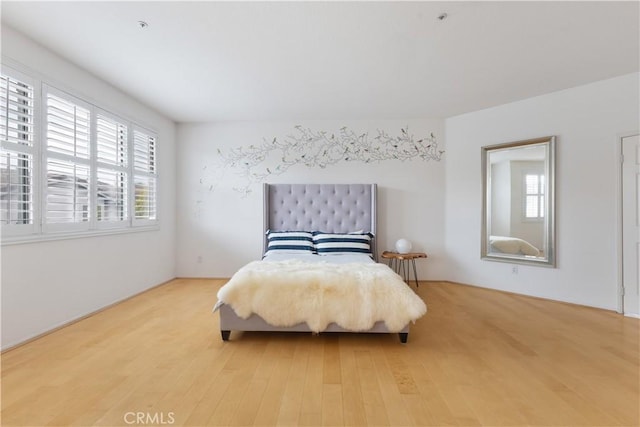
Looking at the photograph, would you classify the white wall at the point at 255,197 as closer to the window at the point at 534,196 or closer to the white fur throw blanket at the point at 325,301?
the window at the point at 534,196

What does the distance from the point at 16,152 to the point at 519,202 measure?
18.2 ft

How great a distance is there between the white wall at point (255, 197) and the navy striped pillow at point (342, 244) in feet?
1.82

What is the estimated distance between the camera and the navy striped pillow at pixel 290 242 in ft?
13.8

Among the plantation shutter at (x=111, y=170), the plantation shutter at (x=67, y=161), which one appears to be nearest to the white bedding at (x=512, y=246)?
the plantation shutter at (x=111, y=170)

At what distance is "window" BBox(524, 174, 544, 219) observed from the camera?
153 inches

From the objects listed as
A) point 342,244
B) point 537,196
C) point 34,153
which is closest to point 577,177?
point 537,196

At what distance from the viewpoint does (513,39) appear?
8.31ft

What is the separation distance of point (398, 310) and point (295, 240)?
7.01ft

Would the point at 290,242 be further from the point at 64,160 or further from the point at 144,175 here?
the point at 64,160

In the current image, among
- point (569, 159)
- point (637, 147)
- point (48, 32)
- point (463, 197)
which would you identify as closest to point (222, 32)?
point (48, 32)

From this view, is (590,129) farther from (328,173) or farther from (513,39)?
(328,173)

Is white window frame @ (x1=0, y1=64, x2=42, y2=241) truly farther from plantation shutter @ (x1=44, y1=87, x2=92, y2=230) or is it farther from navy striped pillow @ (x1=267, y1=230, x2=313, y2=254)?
navy striped pillow @ (x1=267, y1=230, x2=313, y2=254)

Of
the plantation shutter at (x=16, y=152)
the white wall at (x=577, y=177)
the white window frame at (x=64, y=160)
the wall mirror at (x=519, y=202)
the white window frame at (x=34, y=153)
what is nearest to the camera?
the plantation shutter at (x=16, y=152)

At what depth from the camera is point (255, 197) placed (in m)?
4.82
